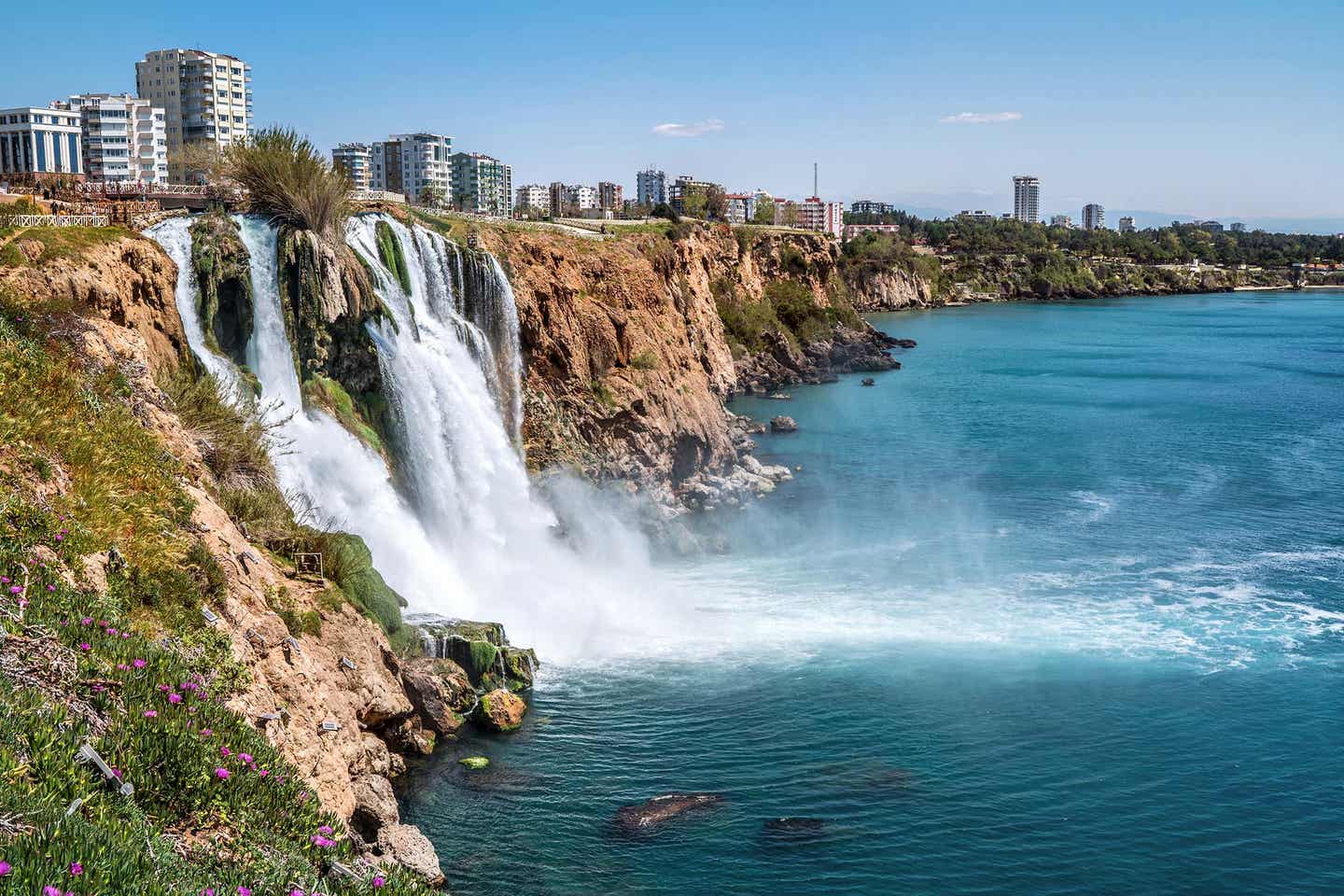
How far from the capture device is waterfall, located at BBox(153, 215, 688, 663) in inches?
1086

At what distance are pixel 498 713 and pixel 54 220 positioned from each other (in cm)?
1504

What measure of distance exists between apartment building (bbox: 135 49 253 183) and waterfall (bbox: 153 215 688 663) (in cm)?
7719

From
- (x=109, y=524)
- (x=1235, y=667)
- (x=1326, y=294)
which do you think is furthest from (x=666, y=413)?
(x=1326, y=294)

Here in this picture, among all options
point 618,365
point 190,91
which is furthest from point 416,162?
point 618,365

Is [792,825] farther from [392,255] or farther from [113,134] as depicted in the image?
[113,134]

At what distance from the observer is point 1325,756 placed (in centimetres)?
2208

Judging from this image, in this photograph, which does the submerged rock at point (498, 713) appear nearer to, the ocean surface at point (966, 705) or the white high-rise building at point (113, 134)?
the ocean surface at point (966, 705)

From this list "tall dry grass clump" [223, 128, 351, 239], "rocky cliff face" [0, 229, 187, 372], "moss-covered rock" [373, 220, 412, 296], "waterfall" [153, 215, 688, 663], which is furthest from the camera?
"moss-covered rock" [373, 220, 412, 296]

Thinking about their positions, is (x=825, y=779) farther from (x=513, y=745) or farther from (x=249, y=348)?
(x=249, y=348)

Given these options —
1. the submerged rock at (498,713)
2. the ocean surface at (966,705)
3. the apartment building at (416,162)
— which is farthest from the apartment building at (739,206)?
the submerged rock at (498,713)

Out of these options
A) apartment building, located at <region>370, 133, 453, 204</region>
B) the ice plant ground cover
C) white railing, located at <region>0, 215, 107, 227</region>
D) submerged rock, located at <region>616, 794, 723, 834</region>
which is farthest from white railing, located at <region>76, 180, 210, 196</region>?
apartment building, located at <region>370, 133, 453, 204</region>

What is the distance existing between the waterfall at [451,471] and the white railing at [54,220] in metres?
1.51

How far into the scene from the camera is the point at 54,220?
1016 inches

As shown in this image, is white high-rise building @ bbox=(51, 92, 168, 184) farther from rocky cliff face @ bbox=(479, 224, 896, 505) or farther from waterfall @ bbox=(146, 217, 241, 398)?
waterfall @ bbox=(146, 217, 241, 398)
